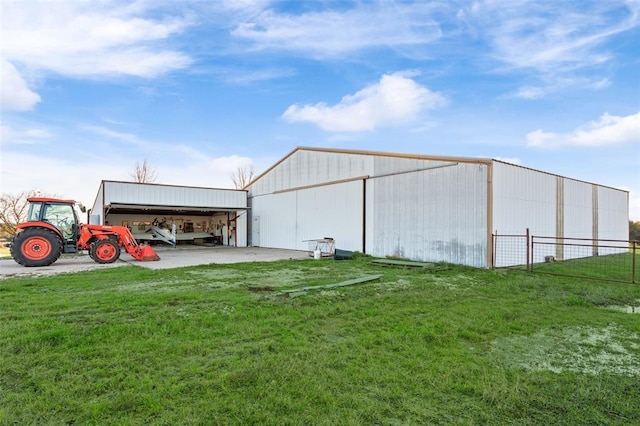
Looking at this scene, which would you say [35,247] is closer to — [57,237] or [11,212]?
[57,237]

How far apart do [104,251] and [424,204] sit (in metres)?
11.9

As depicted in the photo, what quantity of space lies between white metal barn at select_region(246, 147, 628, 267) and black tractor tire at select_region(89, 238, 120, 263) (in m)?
9.31

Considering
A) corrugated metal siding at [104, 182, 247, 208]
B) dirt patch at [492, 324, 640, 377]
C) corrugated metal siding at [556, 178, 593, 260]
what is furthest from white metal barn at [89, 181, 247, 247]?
dirt patch at [492, 324, 640, 377]

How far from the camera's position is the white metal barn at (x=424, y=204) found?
11672 millimetres

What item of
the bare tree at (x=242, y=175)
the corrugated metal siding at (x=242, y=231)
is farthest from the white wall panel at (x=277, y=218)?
the bare tree at (x=242, y=175)

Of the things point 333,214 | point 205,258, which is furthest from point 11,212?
point 333,214

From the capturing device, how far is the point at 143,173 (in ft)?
130

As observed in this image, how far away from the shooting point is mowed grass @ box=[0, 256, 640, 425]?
264 cm

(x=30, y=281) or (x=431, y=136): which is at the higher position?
(x=431, y=136)

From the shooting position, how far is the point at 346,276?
9.31 metres

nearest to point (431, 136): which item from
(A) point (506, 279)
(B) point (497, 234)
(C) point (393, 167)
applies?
(C) point (393, 167)

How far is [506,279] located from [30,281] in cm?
1188

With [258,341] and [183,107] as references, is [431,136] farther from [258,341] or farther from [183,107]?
[258,341]

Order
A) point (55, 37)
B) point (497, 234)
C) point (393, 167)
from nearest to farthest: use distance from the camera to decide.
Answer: point (55, 37), point (497, 234), point (393, 167)
